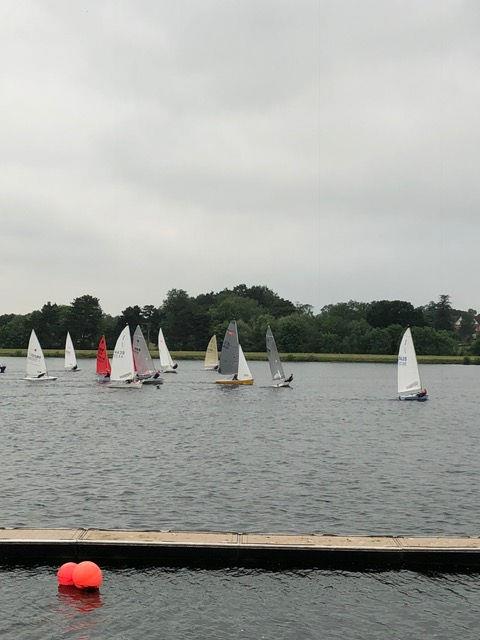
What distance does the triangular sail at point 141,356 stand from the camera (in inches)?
3782

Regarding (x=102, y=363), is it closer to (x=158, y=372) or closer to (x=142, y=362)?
(x=158, y=372)

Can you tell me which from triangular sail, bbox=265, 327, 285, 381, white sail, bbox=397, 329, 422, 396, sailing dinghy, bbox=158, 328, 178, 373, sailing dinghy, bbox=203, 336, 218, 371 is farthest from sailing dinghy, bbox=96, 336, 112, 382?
white sail, bbox=397, 329, 422, 396

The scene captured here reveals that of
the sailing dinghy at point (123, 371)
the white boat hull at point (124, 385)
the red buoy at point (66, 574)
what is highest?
the sailing dinghy at point (123, 371)

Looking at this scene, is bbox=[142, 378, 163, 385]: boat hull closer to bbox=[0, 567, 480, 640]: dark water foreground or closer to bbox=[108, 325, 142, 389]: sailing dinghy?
bbox=[108, 325, 142, 389]: sailing dinghy

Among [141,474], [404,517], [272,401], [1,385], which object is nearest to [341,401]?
[272,401]

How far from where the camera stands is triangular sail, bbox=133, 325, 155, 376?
315 ft

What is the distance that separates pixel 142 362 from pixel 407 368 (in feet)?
114

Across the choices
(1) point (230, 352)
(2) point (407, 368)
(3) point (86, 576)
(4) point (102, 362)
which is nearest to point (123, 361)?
(1) point (230, 352)

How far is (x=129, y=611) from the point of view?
17.3 meters

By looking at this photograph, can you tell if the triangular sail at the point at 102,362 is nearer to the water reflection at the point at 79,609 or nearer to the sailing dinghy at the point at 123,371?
the sailing dinghy at the point at 123,371

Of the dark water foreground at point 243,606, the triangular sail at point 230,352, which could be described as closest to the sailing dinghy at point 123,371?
the triangular sail at point 230,352

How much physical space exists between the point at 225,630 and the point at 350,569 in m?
4.30

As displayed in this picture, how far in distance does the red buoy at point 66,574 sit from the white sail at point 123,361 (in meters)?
68.2

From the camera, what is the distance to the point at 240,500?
2942cm
